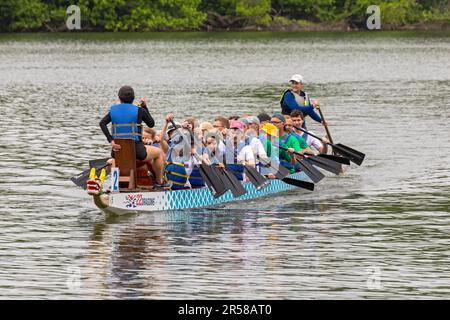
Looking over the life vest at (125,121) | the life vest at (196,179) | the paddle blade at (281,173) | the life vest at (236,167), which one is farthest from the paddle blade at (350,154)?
the life vest at (125,121)

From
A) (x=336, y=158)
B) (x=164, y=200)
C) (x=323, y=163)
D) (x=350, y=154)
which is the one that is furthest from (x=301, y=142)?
(x=164, y=200)

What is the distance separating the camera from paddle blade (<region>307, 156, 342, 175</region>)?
2867 centimetres

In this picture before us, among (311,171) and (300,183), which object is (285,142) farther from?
(300,183)

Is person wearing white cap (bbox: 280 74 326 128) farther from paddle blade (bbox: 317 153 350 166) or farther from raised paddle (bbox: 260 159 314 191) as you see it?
raised paddle (bbox: 260 159 314 191)

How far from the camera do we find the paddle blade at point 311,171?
1098 inches

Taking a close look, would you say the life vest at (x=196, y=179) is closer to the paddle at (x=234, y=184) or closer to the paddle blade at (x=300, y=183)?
the paddle at (x=234, y=184)

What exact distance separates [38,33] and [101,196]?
4218 inches

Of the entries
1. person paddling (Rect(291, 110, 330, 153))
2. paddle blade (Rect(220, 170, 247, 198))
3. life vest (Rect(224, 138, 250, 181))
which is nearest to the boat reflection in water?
paddle blade (Rect(220, 170, 247, 198))

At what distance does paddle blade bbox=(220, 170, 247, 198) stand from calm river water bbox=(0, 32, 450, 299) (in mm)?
371

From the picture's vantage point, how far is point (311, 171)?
28.0 m

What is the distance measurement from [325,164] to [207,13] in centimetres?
10639

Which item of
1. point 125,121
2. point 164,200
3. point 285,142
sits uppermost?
point 125,121

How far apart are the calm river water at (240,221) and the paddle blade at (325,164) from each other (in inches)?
16.4

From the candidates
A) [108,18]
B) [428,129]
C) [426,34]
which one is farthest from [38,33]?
[428,129]
